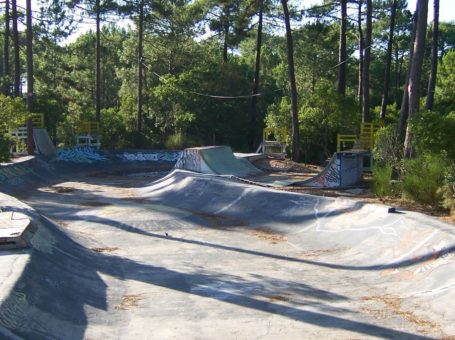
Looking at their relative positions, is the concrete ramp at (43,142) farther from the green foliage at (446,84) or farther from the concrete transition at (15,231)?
the green foliage at (446,84)

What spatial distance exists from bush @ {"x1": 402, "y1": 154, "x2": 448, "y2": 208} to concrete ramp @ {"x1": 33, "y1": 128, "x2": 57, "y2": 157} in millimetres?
23306

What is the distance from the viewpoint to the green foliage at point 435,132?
13.3 metres

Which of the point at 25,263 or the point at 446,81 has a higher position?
the point at 446,81

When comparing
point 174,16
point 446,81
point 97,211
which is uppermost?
point 174,16

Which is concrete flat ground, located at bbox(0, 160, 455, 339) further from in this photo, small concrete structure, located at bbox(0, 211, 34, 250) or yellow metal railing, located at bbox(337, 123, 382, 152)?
yellow metal railing, located at bbox(337, 123, 382, 152)

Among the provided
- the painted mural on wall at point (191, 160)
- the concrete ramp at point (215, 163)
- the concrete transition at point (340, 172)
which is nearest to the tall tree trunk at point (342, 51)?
the concrete ramp at point (215, 163)

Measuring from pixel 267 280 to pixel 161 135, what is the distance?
34.9 metres

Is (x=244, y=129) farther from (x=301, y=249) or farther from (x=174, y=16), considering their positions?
(x=301, y=249)

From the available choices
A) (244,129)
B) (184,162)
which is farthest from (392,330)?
(244,129)

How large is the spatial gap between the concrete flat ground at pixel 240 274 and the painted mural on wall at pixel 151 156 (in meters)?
20.5

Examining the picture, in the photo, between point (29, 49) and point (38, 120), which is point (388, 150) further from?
point (38, 120)

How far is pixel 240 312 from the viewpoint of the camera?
682cm

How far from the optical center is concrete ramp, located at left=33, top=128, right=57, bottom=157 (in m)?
32.1

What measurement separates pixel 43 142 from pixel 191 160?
11306mm
